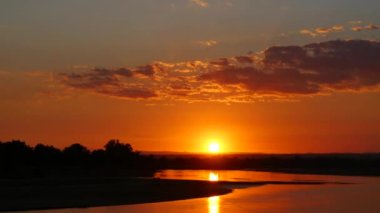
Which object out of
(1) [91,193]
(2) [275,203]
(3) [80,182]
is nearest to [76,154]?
(3) [80,182]

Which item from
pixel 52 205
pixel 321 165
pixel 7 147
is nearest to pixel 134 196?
pixel 52 205

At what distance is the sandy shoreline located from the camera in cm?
4119

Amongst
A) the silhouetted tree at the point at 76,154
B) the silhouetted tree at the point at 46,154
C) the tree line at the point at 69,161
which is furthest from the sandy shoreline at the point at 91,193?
the silhouetted tree at the point at 76,154

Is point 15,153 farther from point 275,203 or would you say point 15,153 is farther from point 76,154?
point 275,203

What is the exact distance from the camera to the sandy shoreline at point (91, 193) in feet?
135

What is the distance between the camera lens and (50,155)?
83.9 m

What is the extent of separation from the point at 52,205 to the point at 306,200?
62.2 ft

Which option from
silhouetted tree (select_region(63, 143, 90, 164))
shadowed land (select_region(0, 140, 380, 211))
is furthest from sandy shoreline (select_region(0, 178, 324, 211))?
silhouetted tree (select_region(63, 143, 90, 164))

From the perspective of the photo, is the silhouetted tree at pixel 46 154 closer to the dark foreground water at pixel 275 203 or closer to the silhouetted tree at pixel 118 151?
the silhouetted tree at pixel 118 151

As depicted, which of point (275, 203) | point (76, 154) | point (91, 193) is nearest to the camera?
point (275, 203)

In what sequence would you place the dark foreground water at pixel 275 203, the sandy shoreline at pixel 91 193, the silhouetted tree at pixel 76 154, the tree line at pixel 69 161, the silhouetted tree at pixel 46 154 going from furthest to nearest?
the silhouetted tree at pixel 76 154
the silhouetted tree at pixel 46 154
the tree line at pixel 69 161
the sandy shoreline at pixel 91 193
the dark foreground water at pixel 275 203

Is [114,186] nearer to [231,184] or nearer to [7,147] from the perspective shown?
[231,184]

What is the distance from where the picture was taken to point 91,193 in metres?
47.8

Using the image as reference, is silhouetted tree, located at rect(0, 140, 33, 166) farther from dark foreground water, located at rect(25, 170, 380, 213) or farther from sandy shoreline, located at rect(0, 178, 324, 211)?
dark foreground water, located at rect(25, 170, 380, 213)
